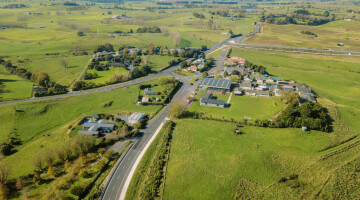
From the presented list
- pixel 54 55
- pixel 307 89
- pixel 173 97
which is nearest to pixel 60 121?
pixel 173 97

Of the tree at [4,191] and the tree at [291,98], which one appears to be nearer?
the tree at [4,191]

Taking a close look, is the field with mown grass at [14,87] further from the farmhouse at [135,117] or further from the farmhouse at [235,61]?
the farmhouse at [235,61]

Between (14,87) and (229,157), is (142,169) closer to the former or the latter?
(229,157)

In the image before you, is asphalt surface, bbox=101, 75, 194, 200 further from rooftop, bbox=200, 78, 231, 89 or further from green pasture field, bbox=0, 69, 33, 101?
green pasture field, bbox=0, 69, 33, 101

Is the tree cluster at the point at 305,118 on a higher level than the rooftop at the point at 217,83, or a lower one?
lower

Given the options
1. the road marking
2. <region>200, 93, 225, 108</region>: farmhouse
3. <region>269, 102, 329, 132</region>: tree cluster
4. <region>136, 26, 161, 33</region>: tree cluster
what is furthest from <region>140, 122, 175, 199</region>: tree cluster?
<region>136, 26, 161, 33</region>: tree cluster

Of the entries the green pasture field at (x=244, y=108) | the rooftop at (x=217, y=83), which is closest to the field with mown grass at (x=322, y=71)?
the green pasture field at (x=244, y=108)

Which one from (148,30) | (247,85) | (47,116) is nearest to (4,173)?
(47,116)
